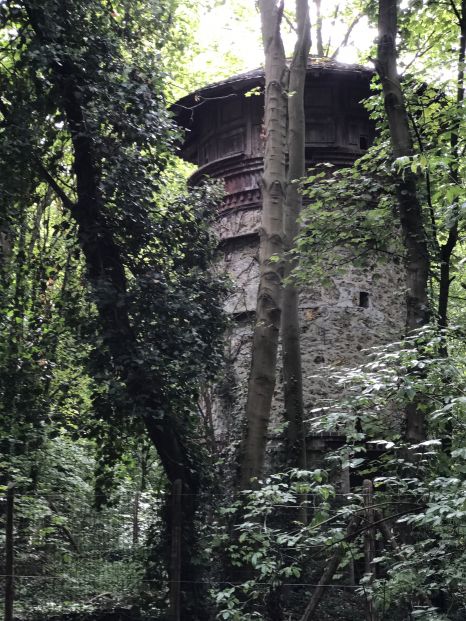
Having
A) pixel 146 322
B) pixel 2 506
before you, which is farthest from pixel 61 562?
pixel 146 322

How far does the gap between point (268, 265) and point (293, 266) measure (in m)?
1.54

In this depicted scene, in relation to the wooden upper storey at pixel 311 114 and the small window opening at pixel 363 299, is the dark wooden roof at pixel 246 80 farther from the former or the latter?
the small window opening at pixel 363 299

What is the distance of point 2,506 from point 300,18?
334 inches

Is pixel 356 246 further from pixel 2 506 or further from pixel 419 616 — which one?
pixel 2 506

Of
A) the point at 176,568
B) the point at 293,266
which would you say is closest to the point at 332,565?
the point at 176,568

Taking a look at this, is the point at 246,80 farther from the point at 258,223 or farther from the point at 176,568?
the point at 176,568

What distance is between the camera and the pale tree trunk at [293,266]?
1042 cm

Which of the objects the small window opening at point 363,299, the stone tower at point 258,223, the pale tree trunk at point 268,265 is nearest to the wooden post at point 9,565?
the pale tree trunk at point 268,265

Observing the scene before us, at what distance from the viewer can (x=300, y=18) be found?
1170 cm

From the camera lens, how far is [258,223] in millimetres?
12594

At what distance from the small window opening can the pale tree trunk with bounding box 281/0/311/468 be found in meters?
1.78

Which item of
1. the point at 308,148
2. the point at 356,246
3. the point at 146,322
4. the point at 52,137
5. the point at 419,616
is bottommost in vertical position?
the point at 419,616

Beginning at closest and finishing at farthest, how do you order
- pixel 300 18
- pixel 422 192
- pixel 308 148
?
pixel 422 192, pixel 300 18, pixel 308 148

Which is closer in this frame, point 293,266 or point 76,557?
point 76,557
